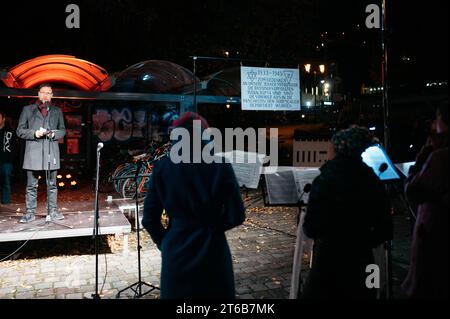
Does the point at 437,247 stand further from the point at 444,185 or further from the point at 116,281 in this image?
the point at 116,281

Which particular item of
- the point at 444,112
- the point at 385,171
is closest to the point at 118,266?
the point at 385,171

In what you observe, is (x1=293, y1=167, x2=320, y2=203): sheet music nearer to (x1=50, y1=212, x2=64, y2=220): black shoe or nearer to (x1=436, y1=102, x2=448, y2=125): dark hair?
(x1=436, y1=102, x2=448, y2=125): dark hair

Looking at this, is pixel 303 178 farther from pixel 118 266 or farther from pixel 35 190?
pixel 35 190

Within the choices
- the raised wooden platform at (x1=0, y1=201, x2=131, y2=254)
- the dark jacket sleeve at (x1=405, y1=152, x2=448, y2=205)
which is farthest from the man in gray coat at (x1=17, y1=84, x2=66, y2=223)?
the dark jacket sleeve at (x1=405, y1=152, x2=448, y2=205)

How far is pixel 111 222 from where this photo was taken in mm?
7035

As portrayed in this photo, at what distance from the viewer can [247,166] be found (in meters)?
11.2

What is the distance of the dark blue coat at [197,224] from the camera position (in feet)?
9.27

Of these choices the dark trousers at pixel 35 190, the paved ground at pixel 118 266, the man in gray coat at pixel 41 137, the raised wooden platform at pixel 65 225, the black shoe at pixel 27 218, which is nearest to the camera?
the paved ground at pixel 118 266

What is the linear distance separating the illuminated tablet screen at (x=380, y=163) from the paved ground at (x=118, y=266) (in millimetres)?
1563

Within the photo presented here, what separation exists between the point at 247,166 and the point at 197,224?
8.44 meters

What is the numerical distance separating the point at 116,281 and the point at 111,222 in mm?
1663

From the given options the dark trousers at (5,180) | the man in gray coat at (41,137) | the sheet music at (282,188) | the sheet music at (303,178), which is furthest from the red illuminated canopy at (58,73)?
the sheet music at (303,178)

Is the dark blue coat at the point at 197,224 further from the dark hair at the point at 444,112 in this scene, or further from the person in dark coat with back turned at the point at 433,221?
the dark hair at the point at 444,112
